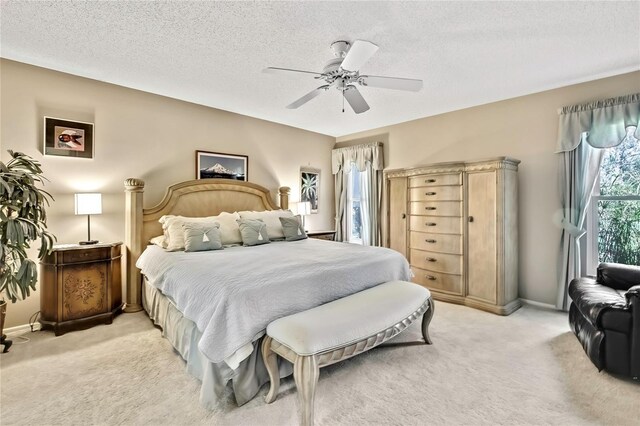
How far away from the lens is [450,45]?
2.61 meters

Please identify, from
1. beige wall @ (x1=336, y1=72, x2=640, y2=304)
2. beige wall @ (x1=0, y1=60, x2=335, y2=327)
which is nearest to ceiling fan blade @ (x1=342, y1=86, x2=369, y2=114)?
beige wall @ (x1=336, y1=72, x2=640, y2=304)

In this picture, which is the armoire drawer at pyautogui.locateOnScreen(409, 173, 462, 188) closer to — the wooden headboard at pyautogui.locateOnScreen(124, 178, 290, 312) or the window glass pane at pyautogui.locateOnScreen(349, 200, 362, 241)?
the window glass pane at pyautogui.locateOnScreen(349, 200, 362, 241)

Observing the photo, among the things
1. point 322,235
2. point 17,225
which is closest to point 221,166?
point 322,235

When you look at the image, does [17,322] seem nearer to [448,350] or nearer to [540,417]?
[448,350]

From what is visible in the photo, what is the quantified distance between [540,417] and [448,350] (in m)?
0.84

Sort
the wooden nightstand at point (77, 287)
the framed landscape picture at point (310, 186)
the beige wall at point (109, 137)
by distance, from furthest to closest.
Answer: the framed landscape picture at point (310, 186), the beige wall at point (109, 137), the wooden nightstand at point (77, 287)

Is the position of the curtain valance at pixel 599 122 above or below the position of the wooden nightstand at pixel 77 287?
above

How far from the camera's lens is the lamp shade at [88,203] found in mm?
3051

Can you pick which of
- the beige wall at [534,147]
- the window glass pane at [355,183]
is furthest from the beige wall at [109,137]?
the beige wall at [534,147]

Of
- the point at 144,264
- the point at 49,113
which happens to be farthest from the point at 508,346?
the point at 49,113

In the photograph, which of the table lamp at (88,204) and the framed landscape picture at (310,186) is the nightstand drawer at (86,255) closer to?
the table lamp at (88,204)

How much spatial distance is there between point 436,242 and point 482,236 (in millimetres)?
591

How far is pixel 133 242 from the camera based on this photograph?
138 inches

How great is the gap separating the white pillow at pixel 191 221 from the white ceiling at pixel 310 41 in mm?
1599
